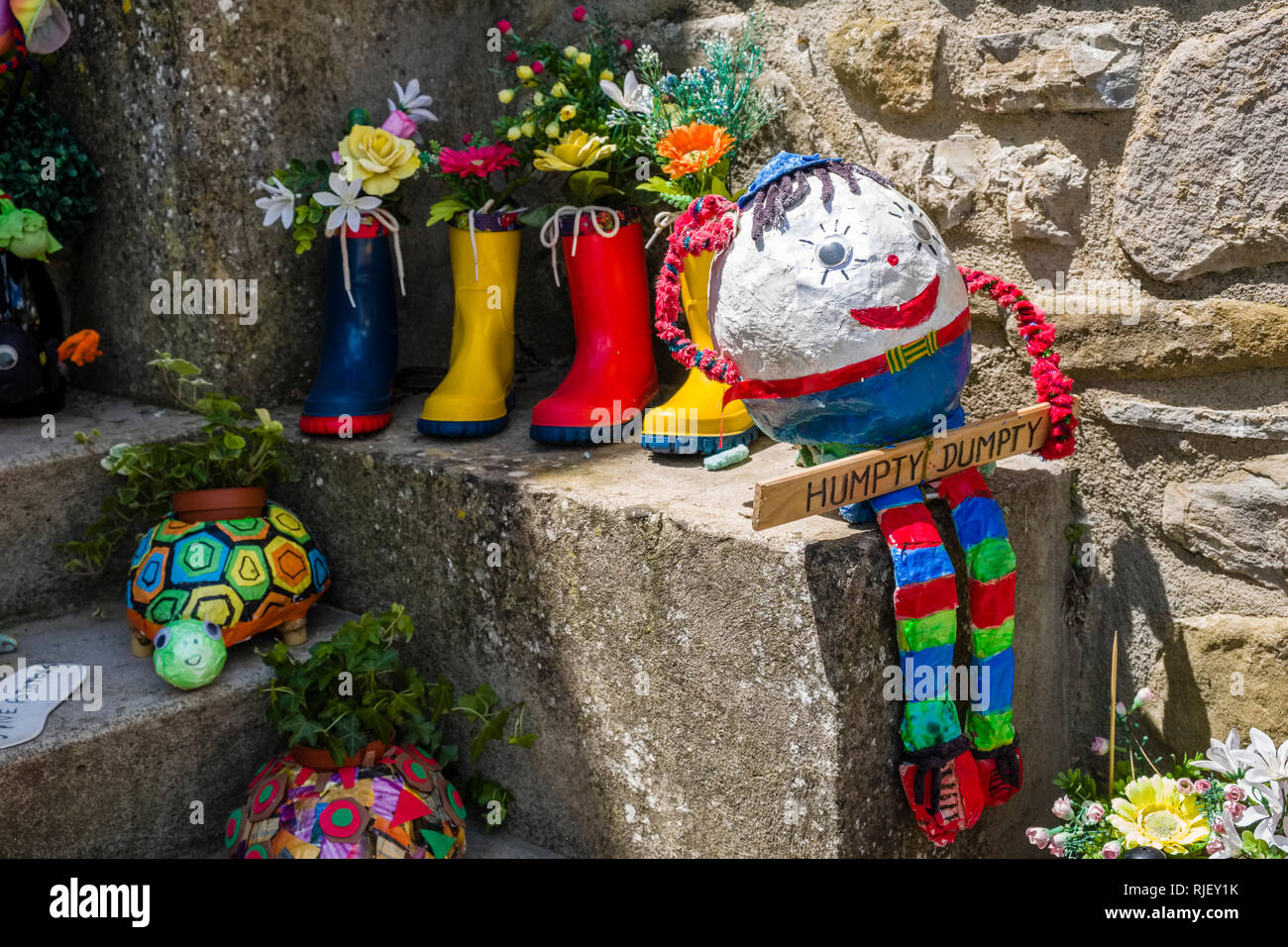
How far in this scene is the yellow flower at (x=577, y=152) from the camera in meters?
2.15

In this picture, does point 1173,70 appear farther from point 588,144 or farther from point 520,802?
point 520,802

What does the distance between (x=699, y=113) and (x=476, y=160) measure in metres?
0.43

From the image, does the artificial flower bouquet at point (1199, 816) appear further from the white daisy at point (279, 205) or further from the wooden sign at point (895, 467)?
the white daisy at point (279, 205)

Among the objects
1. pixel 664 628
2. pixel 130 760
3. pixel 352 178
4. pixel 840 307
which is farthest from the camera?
pixel 352 178

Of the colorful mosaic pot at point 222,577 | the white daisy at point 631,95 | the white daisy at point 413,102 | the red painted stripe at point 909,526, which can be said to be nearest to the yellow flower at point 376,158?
the white daisy at point 413,102

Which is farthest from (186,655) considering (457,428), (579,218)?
(579,218)

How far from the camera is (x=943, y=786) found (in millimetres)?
1666

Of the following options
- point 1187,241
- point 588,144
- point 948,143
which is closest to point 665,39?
point 588,144

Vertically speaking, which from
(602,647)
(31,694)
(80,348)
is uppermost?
(80,348)

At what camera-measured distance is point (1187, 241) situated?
5.88ft

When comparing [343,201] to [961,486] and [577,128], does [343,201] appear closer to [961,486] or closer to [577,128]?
[577,128]

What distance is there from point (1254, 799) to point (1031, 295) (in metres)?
0.81

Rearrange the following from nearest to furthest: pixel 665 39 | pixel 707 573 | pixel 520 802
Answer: pixel 707 573 → pixel 520 802 → pixel 665 39

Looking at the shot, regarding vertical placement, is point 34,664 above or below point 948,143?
below
